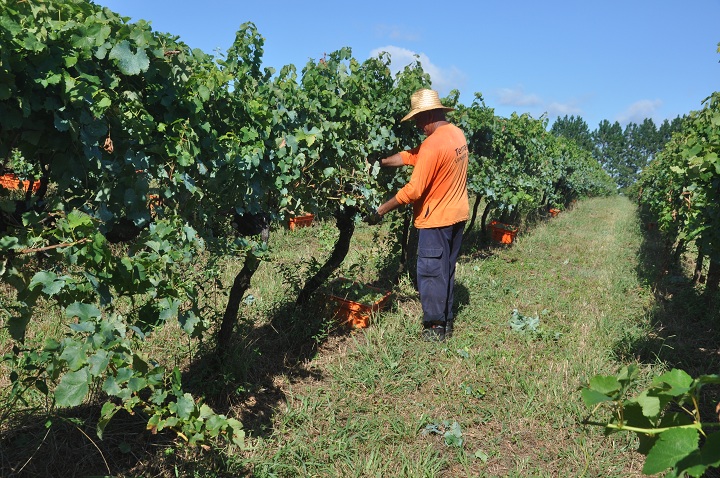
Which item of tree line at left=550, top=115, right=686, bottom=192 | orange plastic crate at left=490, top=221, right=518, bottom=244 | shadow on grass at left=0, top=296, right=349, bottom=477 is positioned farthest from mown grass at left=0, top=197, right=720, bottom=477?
tree line at left=550, top=115, right=686, bottom=192

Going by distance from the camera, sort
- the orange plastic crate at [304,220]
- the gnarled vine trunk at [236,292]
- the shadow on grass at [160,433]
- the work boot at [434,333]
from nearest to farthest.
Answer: the shadow on grass at [160,433], the gnarled vine trunk at [236,292], the work boot at [434,333], the orange plastic crate at [304,220]

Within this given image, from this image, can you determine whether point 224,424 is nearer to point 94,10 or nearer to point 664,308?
point 94,10

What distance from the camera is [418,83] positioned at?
5.30 meters

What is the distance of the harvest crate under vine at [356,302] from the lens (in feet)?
16.0

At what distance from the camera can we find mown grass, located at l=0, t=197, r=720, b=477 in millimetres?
3055

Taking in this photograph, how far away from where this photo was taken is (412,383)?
3.99m

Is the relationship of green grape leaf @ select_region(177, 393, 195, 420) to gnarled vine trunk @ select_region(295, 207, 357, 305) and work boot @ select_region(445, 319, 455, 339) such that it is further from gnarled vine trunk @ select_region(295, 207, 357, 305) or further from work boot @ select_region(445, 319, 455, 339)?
work boot @ select_region(445, 319, 455, 339)

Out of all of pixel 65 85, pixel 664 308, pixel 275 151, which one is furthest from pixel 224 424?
pixel 664 308

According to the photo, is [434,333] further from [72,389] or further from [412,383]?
[72,389]

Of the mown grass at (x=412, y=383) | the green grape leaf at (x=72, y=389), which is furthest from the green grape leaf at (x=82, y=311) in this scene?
the mown grass at (x=412, y=383)

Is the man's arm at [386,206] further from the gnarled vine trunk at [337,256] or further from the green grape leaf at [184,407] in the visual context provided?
the green grape leaf at [184,407]

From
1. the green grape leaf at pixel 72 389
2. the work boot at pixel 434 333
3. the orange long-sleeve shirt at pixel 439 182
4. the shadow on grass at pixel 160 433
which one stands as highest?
the orange long-sleeve shirt at pixel 439 182

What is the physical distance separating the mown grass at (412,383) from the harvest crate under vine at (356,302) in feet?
0.40

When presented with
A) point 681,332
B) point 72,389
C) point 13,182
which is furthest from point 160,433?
point 681,332
